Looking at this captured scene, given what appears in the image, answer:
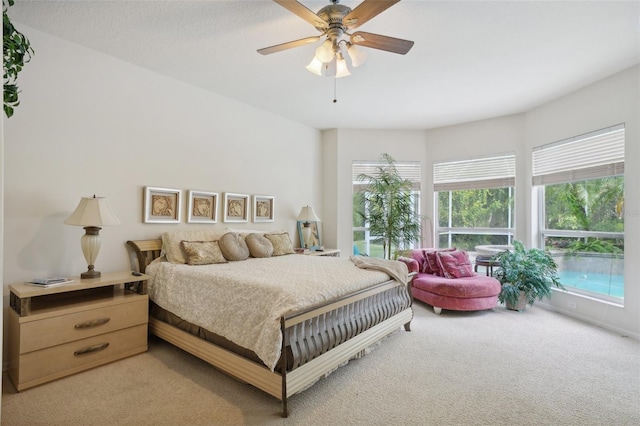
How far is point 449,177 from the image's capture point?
5.43 m

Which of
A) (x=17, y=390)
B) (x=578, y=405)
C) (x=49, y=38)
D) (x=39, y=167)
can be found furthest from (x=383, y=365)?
(x=49, y=38)

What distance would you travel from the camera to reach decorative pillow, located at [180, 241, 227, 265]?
3.14m

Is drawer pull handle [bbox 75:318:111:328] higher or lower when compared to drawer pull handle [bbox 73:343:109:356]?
higher

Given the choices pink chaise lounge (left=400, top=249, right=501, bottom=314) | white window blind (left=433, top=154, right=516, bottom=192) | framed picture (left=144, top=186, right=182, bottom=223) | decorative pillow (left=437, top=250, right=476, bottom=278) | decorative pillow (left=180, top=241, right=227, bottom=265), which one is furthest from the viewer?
white window blind (left=433, top=154, right=516, bottom=192)

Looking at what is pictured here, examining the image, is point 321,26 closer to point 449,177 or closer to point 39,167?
point 39,167

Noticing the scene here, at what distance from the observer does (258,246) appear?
374 centimetres

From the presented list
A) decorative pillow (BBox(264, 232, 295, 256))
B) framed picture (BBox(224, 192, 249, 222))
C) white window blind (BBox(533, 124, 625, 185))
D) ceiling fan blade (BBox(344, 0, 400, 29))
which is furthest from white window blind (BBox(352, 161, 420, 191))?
ceiling fan blade (BBox(344, 0, 400, 29))

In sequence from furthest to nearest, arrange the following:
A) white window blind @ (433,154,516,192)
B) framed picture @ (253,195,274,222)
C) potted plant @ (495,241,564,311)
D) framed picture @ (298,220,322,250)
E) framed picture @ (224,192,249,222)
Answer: framed picture @ (298,220,322,250), white window blind @ (433,154,516,192), framed picture @ (253,195,274,222), framed picture @ (224,192,249,222), potted plant @ (495,241,564,311)

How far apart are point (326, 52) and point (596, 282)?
4039mm

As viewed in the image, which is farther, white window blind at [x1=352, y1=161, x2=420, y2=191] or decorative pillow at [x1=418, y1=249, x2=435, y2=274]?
white window blind at [x1=352, y1=161, x2=420, y2=191]

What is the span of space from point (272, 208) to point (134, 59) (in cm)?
242

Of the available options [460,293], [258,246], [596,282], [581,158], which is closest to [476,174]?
[581,158]

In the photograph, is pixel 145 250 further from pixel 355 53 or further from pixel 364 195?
pixel 364 195

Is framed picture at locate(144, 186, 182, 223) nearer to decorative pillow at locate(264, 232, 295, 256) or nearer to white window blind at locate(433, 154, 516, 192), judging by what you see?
decorative pillow at locate(264, 232, 295, 256)
